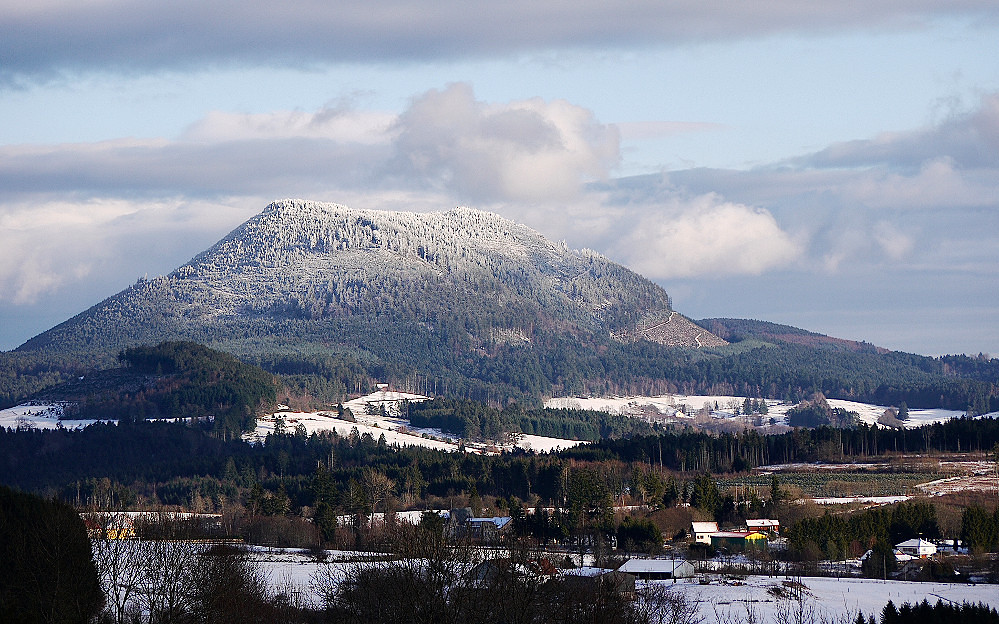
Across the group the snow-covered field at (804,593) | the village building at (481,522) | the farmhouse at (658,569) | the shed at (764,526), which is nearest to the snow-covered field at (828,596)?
the snow-covered field at (804,593)

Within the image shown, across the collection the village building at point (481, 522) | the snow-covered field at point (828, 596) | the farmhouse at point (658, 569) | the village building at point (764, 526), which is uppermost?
the village building at point (481, 522)

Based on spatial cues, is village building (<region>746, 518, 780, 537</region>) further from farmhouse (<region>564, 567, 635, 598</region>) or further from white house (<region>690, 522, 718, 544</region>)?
farmhouse (<region>564, 567, 635, 598</region>)

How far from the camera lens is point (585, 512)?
15962cm

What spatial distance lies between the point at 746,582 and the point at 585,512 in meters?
50.7

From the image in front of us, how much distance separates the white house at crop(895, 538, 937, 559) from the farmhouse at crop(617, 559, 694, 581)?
24.1 meters

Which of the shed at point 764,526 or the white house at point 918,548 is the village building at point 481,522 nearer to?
the shed at point 764,526

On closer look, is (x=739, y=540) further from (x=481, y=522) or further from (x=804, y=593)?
(x=804, y=593)

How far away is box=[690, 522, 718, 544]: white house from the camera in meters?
147

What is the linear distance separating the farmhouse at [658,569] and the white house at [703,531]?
24280mm

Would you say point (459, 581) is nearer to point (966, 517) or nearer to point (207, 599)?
point (207, 599)

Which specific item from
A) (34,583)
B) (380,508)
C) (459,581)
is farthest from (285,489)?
(459,581)

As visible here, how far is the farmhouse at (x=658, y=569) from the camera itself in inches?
4577

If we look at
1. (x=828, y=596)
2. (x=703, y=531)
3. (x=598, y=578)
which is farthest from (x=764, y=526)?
(x=598, y=578)

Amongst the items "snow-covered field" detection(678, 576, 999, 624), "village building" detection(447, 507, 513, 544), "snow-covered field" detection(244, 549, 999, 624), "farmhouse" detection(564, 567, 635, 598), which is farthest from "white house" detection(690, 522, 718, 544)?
"farmhouse" detection(564, 567, 635, 598)
